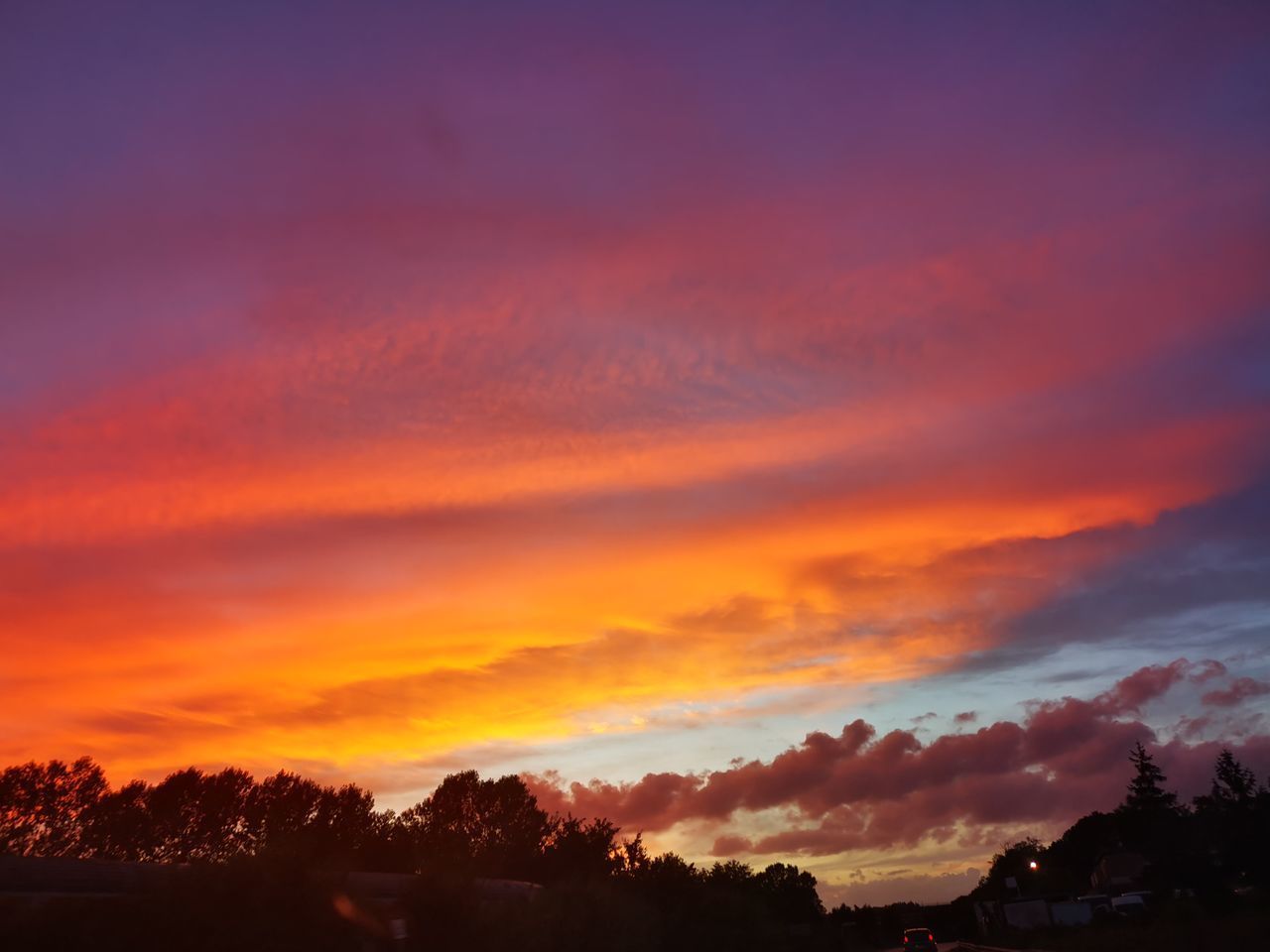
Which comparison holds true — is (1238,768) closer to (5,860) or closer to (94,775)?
(94,775)

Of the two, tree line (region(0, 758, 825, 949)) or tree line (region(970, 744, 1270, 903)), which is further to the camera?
tree line (region(970, 744, 1270, 903))

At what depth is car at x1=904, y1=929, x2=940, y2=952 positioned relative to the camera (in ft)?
210

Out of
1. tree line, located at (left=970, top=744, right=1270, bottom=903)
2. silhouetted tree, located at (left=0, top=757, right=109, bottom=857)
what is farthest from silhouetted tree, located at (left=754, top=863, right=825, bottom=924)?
silhouetted tree, located at (left=0, top=757, right=109, bottom=857)

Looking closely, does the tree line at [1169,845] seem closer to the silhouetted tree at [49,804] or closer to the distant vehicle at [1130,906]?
the distant vehicle at [1130,906]

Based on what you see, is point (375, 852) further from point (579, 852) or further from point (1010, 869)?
point (1010, 869)

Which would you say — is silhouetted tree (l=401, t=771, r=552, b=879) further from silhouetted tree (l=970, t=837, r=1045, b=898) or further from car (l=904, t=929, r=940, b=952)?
silhouetted tree (l=970, t=837, r=1045, b=898)

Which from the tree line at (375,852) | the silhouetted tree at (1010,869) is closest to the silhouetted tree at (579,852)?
the tree line at (375,852)

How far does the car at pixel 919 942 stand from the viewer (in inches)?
2520

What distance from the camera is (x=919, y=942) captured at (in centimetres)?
6481

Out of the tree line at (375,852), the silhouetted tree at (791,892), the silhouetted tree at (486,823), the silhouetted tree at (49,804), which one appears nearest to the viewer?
the tree line at (375,852)

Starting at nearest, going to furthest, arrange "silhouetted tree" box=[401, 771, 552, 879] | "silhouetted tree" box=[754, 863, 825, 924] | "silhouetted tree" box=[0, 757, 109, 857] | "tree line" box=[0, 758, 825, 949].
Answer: "tree line" box=[0, 758, 825, 949] → "silhouetted tree" box=[0, 757, 109, 857] → "silhouetted tree" box=[401, 771, 552, 879] → "silhouetted tree" box=[754, 863, 825, 924]

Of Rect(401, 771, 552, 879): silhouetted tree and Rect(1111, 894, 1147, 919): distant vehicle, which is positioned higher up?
Rect(401, 771, 552, 879): silhouetted tree

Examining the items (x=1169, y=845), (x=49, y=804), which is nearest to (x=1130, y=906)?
(x=1169, y=845)

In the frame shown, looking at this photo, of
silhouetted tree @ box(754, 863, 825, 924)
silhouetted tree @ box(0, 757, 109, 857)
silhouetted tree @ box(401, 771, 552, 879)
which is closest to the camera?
silhouetted tree @ box(0, 757, 109, 857)
